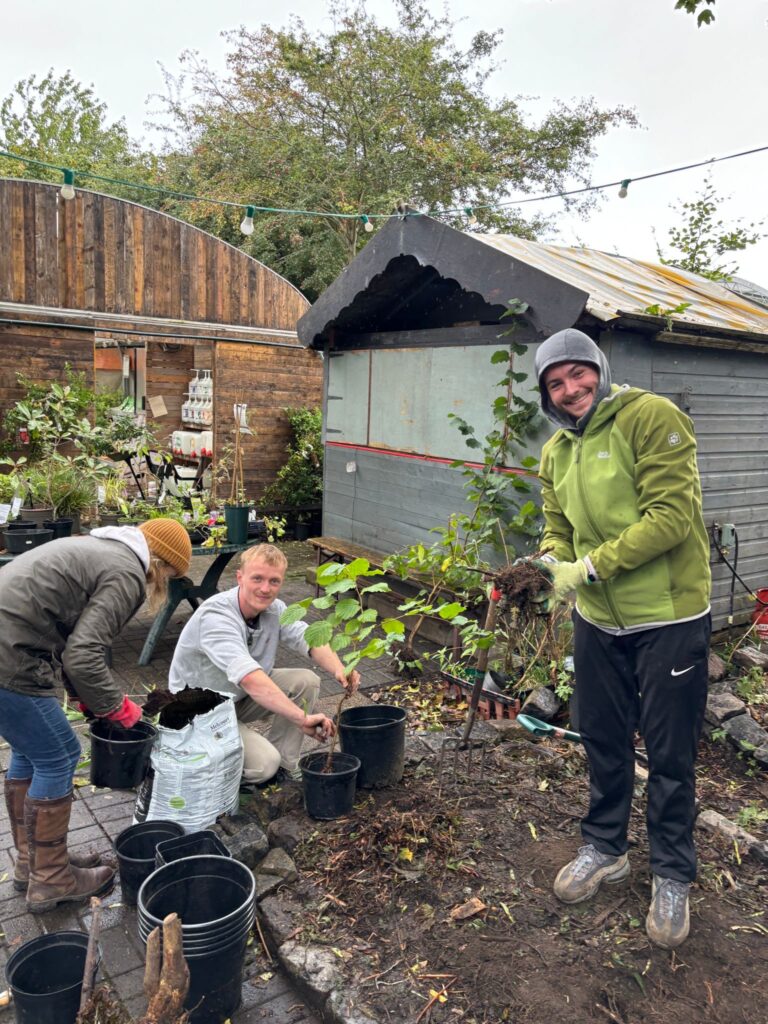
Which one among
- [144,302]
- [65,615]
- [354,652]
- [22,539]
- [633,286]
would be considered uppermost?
[144,302]

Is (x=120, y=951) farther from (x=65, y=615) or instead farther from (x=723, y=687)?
(x=723, y=687)

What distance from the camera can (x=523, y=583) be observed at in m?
3.12

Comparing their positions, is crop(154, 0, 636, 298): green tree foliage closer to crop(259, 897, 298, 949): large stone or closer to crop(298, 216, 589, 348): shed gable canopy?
crop(298, 216, 589, 348): shed gable canopy

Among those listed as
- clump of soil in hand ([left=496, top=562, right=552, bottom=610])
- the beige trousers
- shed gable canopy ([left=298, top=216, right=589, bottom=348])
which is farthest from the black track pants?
shed gable canopy ([left=298, top=216, right=589, bottom=348])

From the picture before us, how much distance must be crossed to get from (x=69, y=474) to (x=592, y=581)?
5.98 metres

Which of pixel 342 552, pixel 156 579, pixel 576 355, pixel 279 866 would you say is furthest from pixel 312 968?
pixel 342 552

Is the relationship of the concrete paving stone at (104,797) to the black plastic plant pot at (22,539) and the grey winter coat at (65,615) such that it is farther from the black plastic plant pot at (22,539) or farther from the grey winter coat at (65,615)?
the black plastic plant pot at (22,539)

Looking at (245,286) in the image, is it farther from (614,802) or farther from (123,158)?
(123,158)

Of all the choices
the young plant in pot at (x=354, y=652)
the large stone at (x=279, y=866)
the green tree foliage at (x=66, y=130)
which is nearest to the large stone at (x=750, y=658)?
the young plant in pot at (x=354, y=652)

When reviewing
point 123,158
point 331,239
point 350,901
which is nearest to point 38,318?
point 350,901

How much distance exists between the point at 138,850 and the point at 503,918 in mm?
1529

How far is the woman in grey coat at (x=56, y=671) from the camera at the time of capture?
297cm

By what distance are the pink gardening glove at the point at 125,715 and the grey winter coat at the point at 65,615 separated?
0.08 meters

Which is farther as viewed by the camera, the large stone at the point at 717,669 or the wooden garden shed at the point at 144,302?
the wooden garden shed at the point at 144,302
